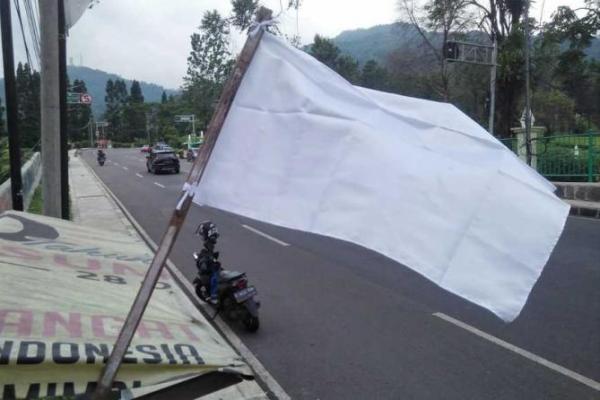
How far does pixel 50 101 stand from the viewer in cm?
702

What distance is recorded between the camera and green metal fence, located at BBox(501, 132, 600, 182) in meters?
16.7

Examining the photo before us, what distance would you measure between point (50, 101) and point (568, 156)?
15298 millimetres

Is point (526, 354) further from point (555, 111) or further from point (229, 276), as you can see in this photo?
point (555, 111)

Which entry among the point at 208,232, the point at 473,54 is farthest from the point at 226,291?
the point at 473,54

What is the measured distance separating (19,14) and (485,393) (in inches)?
346

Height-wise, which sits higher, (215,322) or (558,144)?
(558,144)

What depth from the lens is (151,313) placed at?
2.53m

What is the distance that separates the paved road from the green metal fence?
872 centimetres

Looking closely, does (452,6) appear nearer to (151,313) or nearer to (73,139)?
(151,313)

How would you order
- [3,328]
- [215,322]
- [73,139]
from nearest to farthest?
[3,328] < [215,322] < [73,139]

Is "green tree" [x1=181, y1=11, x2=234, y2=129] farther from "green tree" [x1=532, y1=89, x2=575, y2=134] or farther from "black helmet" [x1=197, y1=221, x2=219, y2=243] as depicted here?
"black helmet" [x1=197, y1=221, x2=219, y2=243]

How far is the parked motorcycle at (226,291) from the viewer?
6074mm

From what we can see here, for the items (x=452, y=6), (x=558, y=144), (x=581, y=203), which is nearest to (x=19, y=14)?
(x=581, y=203)

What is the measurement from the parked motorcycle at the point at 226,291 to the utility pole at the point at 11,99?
139 inches
